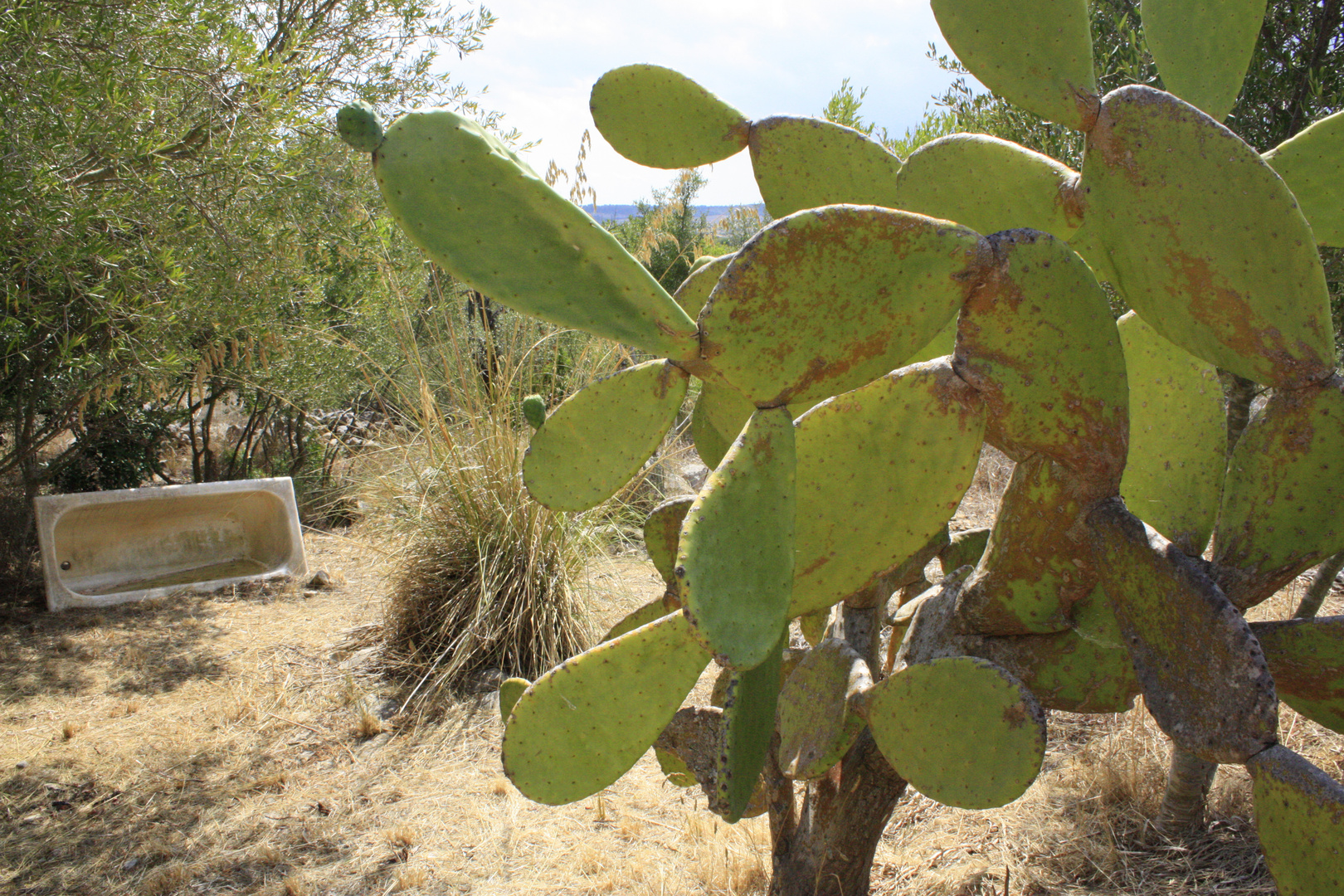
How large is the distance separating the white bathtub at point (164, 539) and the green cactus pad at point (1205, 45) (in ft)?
15.5

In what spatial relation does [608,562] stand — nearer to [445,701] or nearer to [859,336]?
[445,701]

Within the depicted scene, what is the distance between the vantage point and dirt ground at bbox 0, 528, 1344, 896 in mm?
1993

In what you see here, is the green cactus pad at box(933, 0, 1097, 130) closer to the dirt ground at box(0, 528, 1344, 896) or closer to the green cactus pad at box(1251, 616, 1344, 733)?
the green cactus pad at box(1251, 616, 1344, 733)

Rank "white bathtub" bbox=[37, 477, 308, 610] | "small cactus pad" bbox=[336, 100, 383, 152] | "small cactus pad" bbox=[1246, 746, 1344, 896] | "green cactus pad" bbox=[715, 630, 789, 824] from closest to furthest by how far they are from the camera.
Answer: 1. "small cactus pad" bbox=[1246, 746, 1344, 896]
2. "small cactus pad" bbox=[336, 100, 383, 152]
3. "green cactus pad" bbox=[715, 630, 789, 824]
4. "white bathtub" bbox=[37, 477, 308, 610]

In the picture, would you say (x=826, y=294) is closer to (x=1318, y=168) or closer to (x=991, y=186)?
(x=991, y=186)

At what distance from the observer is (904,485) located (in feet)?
3.37

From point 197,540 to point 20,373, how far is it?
1.45m

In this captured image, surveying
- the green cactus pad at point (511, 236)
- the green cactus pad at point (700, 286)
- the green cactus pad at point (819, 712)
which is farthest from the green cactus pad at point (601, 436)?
the green cactus pad at point (819, 712)

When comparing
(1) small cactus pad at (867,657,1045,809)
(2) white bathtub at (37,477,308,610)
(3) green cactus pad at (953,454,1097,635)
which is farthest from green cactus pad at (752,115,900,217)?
(2) white bathtub at (37,477,308,610)

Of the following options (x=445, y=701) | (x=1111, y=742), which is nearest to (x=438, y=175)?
(x=1111, y=742)

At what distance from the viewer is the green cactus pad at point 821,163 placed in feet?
4.46

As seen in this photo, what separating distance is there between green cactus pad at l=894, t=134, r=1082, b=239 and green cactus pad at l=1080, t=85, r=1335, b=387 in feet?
0.68

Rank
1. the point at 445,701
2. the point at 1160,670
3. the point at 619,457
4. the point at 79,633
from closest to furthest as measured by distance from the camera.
A: 1. the point at 1160,670
2. the point at 619,457
3. the point at 445,701
4. the point at 79,633

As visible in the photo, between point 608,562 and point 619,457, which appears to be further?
point 608,562
